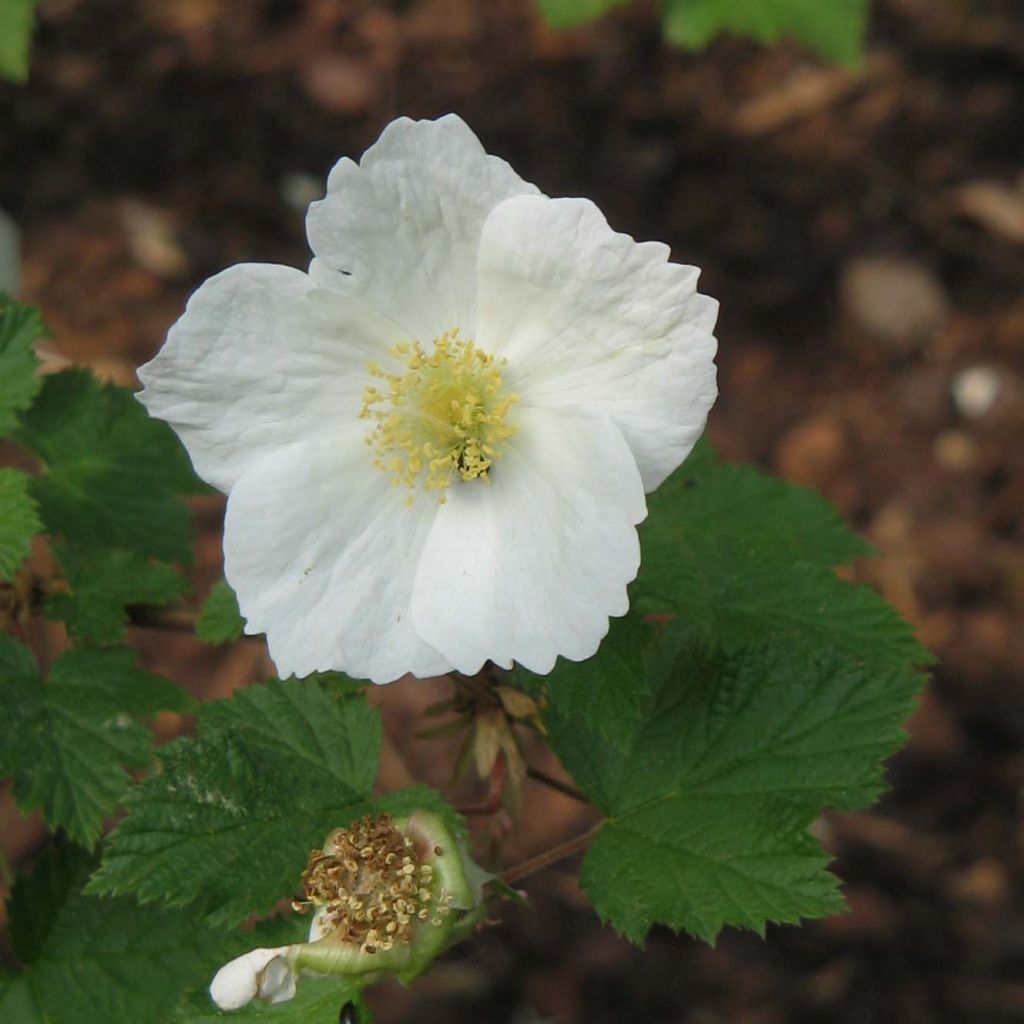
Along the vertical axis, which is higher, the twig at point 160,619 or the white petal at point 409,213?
the white petal at point 409,213

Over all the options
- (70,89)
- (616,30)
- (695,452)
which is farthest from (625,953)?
(70,89)

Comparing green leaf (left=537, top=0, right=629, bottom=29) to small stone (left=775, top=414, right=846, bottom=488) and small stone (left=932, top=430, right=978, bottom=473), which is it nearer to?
small stone (left=775, top=414, right=846, bottom=488)

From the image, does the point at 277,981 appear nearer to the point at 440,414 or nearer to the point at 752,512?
the point at 440,414

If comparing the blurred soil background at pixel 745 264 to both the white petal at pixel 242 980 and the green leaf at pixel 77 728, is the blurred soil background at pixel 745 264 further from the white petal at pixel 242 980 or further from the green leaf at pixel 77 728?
the white petal at pixel 242 980

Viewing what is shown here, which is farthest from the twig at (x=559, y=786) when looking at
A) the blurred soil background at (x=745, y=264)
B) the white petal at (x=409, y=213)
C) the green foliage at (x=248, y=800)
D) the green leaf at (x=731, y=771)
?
the blurred soil background at (x=745, y=264)

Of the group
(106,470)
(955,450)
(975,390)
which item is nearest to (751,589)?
(106,470)

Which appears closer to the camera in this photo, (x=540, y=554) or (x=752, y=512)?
(x=540, y=554)

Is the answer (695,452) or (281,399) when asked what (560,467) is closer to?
(281,399)
